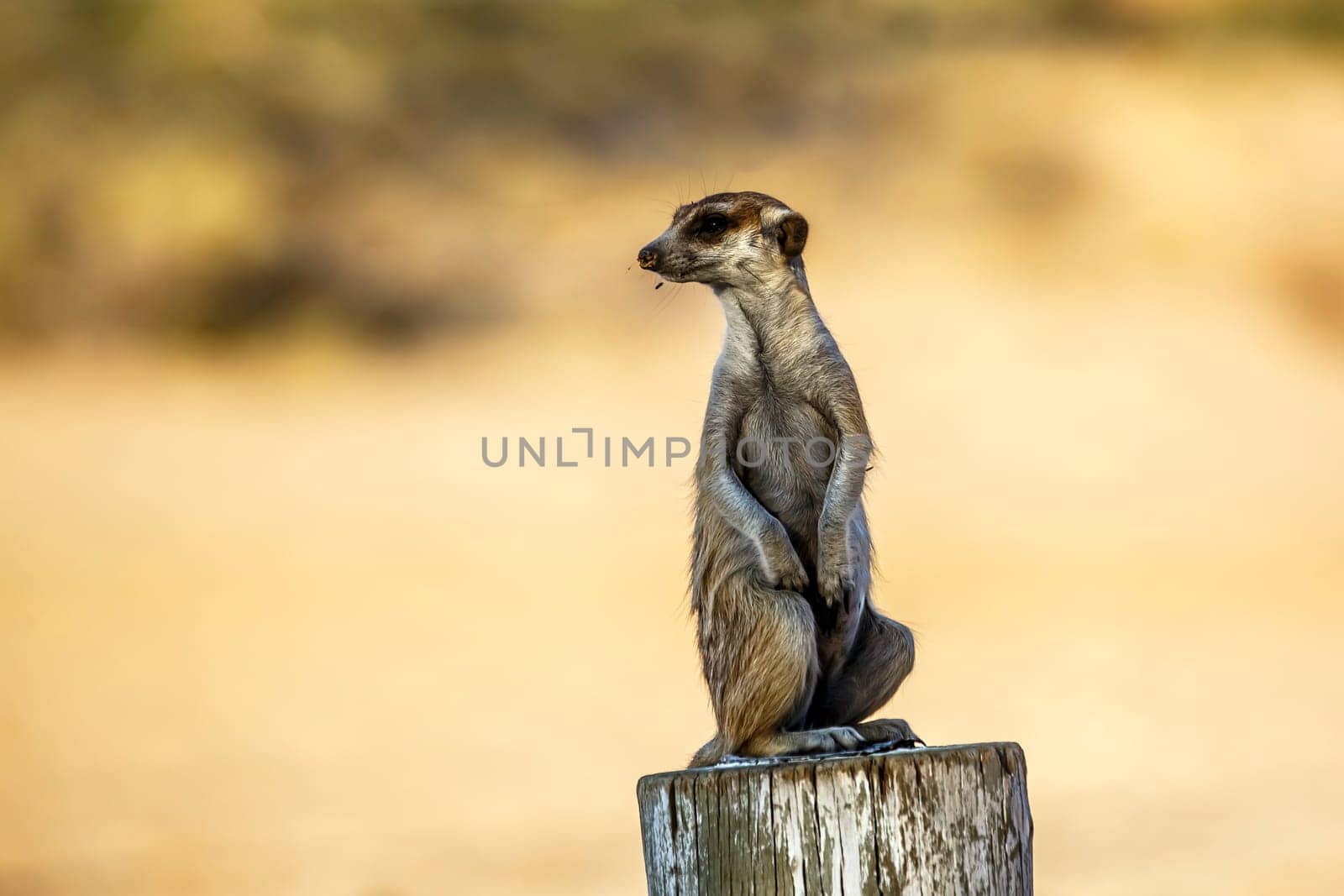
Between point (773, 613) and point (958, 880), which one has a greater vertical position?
point (773, 613)

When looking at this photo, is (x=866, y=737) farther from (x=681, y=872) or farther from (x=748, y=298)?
A: (x=748, y=298)

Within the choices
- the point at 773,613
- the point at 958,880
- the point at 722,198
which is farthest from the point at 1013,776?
the point at 722,198

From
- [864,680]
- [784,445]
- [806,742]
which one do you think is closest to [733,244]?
[784,445]

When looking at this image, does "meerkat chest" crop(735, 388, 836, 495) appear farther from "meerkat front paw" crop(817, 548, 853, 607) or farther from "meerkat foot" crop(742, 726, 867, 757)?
"meerkat foot" crop(742, 726, 867, 757)

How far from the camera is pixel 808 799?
3.55 metres

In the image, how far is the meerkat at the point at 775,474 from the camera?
444 centimetres

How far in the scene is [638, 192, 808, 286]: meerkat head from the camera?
4.59m

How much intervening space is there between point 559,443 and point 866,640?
148cm

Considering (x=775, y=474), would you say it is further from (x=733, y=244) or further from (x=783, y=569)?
(x=733, y=244)

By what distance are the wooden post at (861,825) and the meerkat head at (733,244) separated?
1.72 m

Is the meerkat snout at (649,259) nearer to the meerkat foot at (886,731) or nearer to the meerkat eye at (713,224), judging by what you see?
the meerkat eye at (713,224)

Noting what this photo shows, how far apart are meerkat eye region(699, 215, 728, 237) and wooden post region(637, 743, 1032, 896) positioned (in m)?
1.83

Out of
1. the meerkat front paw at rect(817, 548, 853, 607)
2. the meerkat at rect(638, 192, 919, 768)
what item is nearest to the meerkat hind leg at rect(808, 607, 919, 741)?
the meerkat at rect(638, 192, 919, 768)

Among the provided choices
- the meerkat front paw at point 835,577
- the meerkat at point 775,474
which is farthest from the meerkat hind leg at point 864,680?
the meerkat front paw at point 835,577
